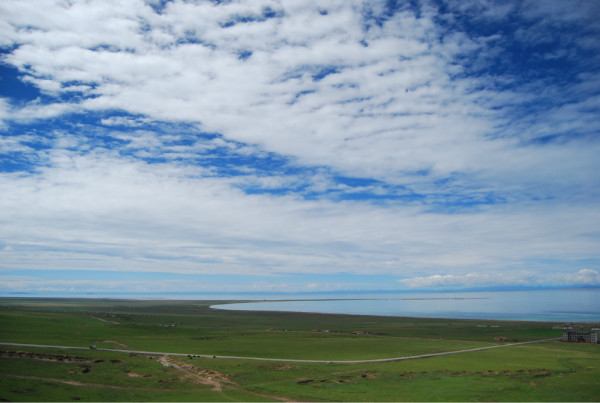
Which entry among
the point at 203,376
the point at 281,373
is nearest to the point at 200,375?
the point at 203,376

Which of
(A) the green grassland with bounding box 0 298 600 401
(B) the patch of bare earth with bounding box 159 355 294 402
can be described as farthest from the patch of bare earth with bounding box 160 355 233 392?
(A) the green grassland with bounding box 0 298 600 401

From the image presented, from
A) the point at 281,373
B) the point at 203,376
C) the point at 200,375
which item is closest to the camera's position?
the point at 203,376

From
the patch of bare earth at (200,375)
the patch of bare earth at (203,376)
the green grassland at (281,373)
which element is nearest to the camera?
the green grassland at (281,373)

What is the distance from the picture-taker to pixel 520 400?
39906 mm

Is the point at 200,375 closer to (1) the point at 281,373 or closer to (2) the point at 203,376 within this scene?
(2) the point at 203,376

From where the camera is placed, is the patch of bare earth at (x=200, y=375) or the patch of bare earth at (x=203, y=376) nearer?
the patch of bare earth at (x=203, y=376)

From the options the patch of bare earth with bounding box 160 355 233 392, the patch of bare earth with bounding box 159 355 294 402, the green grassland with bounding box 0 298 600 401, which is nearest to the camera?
the green grassland with bounding box 0 298 600 401

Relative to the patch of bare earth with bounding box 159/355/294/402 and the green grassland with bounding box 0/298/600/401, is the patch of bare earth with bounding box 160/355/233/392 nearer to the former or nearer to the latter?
the patch of bare earth with bounding box 159/355/294/402

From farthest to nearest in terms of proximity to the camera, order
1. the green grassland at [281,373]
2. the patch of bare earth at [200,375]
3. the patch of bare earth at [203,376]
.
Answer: the patch of bare earth at [200,375], the patch of bare earth at [203,376], the green grassland at [281,373]

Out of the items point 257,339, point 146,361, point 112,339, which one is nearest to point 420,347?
point 257,339

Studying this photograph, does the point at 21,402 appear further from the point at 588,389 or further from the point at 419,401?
the point at 588,389

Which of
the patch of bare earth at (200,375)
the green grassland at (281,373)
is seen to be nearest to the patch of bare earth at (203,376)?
the patch of bare earth at (200,375)

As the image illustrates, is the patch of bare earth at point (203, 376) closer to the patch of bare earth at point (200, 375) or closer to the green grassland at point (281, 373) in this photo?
the patch of bare earth at point (200, 375)

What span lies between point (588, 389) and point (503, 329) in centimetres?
8926
